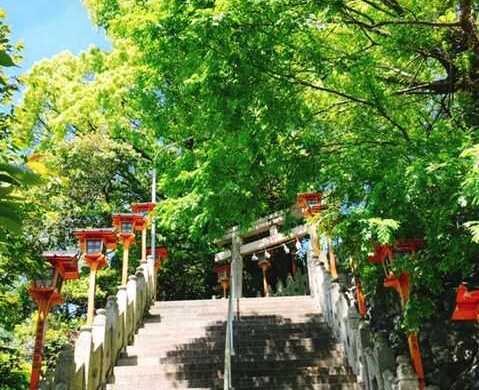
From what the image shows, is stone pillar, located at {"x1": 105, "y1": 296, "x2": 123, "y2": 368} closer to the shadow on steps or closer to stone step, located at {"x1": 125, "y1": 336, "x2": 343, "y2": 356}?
stone step, located at {"x1": 125, "y1": 336, "x2": 343, "y2": 356}

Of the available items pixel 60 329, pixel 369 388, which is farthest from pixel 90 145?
pixel 369 388

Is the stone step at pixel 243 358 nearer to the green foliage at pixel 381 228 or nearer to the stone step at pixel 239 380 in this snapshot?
the stone step at pixel 239 380

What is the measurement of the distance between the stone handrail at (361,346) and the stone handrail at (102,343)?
4.09 m

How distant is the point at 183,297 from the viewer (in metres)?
19.5

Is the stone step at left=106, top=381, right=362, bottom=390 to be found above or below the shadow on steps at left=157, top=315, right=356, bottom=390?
below

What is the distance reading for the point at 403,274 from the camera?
777 cm

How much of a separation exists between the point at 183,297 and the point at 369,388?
12.1 metres

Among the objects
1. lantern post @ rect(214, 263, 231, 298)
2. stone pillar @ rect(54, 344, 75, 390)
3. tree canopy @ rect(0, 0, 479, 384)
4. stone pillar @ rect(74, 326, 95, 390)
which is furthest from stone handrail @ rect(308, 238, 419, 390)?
lantern post @ rect(214, 263, 231, 298)

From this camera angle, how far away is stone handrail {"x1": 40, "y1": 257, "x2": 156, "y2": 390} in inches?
293

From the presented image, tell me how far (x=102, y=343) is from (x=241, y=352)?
263 cm

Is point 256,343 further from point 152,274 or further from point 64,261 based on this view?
point 152,274

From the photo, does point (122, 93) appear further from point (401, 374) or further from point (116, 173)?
point (401, 374)

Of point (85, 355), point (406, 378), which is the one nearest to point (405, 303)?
point (406, 378)

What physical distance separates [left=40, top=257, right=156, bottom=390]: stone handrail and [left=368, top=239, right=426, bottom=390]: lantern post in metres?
4.53
